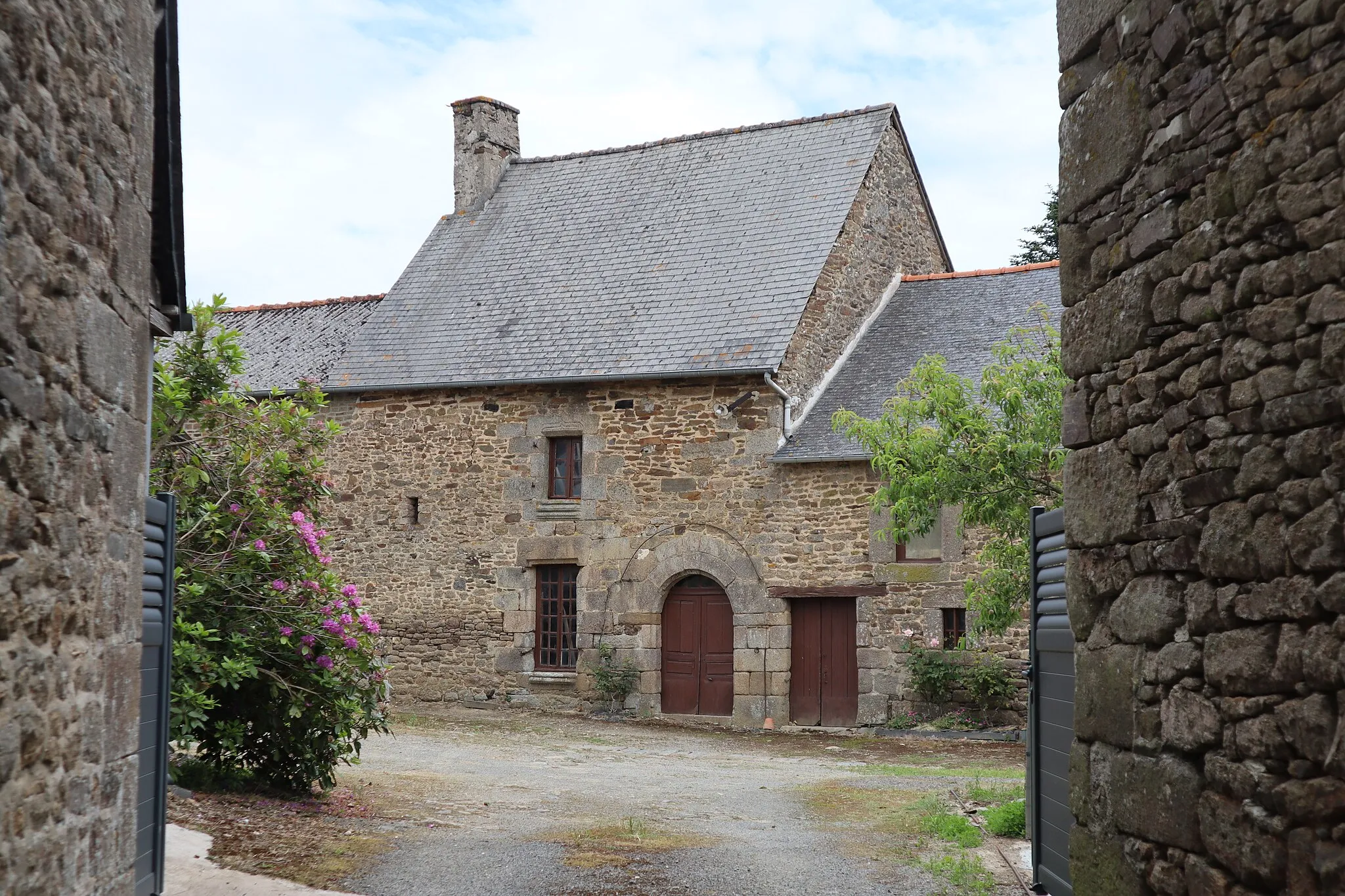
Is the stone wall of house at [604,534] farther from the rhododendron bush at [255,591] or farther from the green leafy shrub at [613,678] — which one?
the rhododendron bush at [255,591]

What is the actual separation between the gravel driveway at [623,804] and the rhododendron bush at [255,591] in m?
1.00

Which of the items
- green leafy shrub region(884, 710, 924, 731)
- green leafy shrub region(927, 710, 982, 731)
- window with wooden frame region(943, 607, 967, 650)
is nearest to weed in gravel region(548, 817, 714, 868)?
green leafy shrub region(927, 710, 982, 731)

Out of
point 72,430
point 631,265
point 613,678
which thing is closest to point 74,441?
point 72,430

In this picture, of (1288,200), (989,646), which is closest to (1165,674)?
(1288,200)

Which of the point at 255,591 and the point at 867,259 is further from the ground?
the point at 867,259

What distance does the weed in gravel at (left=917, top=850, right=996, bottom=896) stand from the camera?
665 centimetres

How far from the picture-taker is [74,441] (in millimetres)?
4047

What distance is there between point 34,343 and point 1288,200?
3273mm

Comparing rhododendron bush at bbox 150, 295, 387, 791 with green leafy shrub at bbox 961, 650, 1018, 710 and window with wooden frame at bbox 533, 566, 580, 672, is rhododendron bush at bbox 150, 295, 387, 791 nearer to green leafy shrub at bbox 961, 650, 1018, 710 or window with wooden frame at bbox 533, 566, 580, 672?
green leafy shrub at bbox 961, 650, 1018, 710

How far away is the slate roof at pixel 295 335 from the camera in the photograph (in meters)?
19.2

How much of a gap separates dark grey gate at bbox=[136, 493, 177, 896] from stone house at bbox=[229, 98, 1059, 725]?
10535mm

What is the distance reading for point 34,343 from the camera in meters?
3.68

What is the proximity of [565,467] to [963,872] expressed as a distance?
10.9 meters

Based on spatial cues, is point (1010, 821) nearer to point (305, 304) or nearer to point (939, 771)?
point (939, 771)
